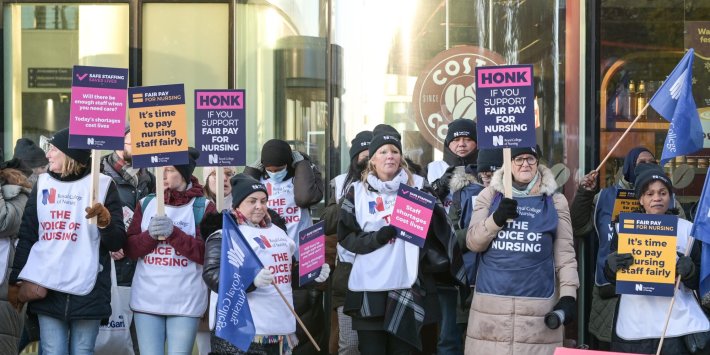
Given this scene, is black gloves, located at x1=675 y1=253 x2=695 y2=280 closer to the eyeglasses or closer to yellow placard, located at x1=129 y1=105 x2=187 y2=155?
the eyeglasses

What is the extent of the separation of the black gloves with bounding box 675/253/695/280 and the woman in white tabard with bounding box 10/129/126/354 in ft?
11.2

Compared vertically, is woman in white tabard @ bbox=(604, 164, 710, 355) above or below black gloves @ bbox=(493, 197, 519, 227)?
below

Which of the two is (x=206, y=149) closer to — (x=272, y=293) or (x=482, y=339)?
(x=272, y=293)

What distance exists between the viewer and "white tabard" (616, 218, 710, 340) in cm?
772

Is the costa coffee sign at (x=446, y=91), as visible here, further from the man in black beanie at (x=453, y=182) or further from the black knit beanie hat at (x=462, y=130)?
the black knit beanie hat at (x=462, y=130)

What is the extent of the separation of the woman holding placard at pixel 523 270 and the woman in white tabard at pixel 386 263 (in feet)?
1.07

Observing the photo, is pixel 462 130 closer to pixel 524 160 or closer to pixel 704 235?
pixel 524 160

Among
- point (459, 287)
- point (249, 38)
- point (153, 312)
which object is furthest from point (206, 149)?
point (249, 38)

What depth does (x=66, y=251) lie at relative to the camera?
26.0ft

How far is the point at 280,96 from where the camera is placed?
11719 mm

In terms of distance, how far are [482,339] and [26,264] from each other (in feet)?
9.50

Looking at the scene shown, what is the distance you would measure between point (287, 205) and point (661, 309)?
9.65ft

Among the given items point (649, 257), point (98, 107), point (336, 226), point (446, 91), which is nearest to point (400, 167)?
point (336, 226)

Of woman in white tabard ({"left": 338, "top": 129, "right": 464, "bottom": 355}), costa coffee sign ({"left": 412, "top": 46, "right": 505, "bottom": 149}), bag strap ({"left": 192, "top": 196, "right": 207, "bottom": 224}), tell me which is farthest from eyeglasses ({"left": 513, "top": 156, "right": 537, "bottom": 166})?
costa coffee sign ({"left": 412, "top": 46, "right": 505, "bottom": 149})
